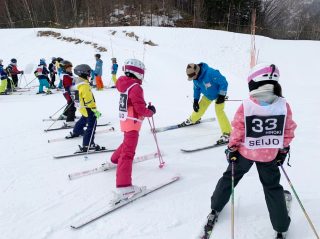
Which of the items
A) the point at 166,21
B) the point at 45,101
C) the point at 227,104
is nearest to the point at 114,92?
the point at 45,101

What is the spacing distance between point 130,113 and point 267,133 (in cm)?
187

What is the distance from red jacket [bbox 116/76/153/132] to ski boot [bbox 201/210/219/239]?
4.84 feet

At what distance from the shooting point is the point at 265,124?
282 cm

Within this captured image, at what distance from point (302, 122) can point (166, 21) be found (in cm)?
2855

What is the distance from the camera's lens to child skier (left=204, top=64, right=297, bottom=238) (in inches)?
110

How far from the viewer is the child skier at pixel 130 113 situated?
12.6 ft

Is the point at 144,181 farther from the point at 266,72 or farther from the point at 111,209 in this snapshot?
the point at 266,72

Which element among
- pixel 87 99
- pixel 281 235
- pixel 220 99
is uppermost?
pixel 87 99

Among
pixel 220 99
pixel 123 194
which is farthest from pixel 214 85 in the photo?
pixel 123 194

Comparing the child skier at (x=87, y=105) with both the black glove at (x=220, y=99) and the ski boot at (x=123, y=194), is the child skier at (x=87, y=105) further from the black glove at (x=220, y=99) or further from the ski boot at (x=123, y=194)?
the black glove at (x=220, y=99)

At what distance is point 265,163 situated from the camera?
2.91 meters

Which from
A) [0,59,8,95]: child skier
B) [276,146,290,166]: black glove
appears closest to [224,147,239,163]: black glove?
[276,146,290,166]: black glove

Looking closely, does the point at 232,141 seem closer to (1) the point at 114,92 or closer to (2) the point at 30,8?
(1) the point at 114,92

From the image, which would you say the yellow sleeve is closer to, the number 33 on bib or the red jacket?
the red jacket
